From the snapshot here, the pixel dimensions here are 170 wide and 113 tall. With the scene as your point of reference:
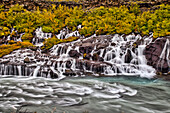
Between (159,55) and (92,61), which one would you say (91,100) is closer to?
(92,61)

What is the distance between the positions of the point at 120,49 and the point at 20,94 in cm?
871

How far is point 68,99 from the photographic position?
5.29 metres

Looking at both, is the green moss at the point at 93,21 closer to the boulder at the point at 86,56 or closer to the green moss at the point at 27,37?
the green moss at the point at 27,37

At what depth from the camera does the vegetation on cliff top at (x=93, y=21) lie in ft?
49.2

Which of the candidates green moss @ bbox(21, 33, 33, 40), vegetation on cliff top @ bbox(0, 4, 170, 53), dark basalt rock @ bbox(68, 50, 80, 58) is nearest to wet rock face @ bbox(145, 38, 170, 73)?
vegetation on cliff top @ bbox(0, 4, 170, 53)

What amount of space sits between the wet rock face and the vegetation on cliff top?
44.5 inches

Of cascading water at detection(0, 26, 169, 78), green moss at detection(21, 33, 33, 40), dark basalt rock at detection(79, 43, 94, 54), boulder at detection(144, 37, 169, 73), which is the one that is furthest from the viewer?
green moss at detection(21, 33, 33, 40)

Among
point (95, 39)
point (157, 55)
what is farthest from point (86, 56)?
point (157, 55)

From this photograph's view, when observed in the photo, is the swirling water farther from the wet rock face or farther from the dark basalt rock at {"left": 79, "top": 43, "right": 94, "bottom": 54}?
the dark basalt rock at {"left": 79, "top": 43, "right": 94, "bottom": 54}

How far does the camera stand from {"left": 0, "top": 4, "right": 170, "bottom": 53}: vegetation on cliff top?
15.0 metres

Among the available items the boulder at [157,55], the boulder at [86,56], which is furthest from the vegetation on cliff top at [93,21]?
the boulder at [86,56]

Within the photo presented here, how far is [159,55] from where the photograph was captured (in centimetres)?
1056

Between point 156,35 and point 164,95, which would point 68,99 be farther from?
point 156,35

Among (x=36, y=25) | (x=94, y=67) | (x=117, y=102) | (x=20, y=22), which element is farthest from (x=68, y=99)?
(x=20, y=22)
